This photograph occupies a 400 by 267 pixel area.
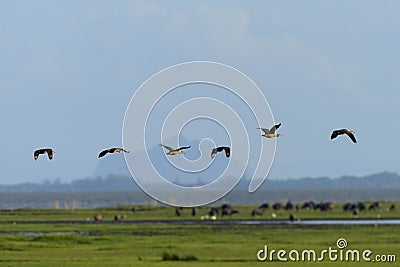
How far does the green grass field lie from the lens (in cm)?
4084

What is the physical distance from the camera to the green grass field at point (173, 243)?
40844 mm

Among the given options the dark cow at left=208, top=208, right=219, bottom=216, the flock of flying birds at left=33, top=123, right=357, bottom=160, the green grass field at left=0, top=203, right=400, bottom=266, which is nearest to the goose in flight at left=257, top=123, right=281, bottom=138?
the flock of flying birds at left=33, top=123, right=357, bottom=160

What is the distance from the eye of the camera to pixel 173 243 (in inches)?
1935

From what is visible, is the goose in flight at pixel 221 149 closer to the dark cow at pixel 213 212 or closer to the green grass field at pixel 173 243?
the green grass field at pixel 173 243

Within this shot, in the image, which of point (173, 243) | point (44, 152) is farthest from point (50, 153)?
point (173, 243)

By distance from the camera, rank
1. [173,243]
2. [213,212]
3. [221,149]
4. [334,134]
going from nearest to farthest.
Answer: [334,134] → [221,149] → [173,243] → [213,212]

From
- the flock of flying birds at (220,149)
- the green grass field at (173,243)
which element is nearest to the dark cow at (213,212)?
the green grass field at (173,243)

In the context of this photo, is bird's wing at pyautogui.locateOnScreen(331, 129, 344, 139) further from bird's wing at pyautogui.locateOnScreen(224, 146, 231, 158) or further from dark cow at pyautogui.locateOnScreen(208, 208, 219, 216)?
dark cow at pyautogui.locateOnScreen(208, 208, 219, 216)

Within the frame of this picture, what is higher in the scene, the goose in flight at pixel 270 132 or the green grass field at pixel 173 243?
the goose in flight at pixel 270 132

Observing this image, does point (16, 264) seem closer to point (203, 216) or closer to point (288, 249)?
point (288, 249)

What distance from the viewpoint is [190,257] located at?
4153 cm

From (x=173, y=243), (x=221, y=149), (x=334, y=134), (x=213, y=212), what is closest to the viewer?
(x=334, y=134)

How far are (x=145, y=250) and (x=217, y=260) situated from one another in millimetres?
5548

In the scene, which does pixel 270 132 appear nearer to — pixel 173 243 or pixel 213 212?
→ pixel 173 243
